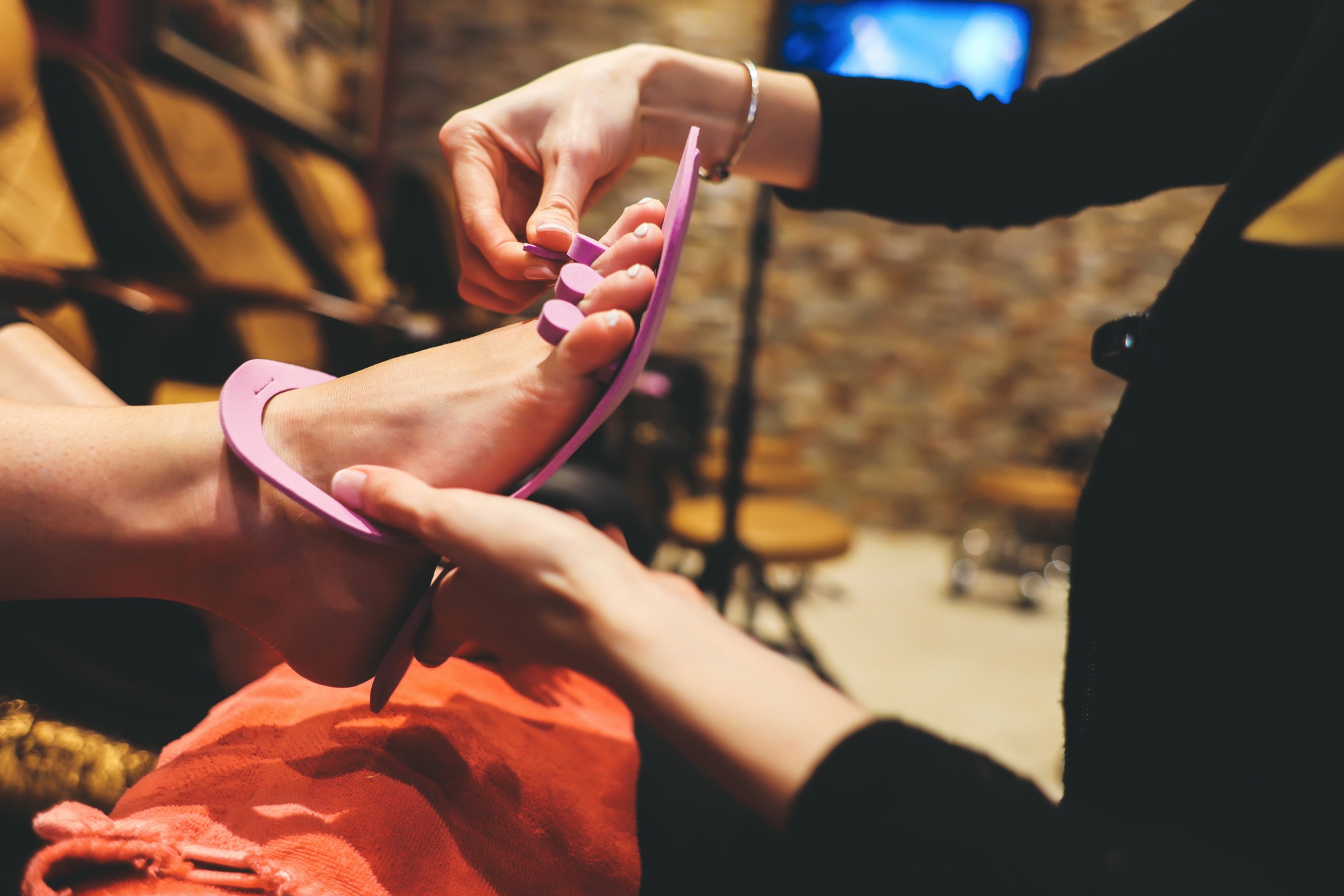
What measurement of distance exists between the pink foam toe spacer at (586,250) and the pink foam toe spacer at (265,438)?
0.20 m

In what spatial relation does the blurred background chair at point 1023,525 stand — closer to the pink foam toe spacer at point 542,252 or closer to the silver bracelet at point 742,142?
the silver bracelet at point 742,142

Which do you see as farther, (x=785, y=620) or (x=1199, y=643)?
(x=785, y=620)

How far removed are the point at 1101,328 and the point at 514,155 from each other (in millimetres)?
420

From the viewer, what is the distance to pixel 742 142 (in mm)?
644

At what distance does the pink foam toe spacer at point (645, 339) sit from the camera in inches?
16.7

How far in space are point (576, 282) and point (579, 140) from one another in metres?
0.15

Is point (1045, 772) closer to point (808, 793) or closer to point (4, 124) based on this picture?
point (808, 793)

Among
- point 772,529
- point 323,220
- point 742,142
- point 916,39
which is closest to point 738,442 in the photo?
point 772,529

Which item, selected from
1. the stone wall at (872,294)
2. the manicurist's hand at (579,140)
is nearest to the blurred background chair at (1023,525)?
the stone wall at (872,294)

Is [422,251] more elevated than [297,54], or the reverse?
[297,54]

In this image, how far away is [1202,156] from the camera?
0.58 meters

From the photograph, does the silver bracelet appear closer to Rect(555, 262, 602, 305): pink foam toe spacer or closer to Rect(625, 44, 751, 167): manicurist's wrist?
Rect(625, 44, 751, 167): manicurist's wrist

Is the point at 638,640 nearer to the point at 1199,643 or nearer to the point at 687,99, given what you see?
the point at 1199,643

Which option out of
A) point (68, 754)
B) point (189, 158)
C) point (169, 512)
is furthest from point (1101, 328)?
point (189, 158)
